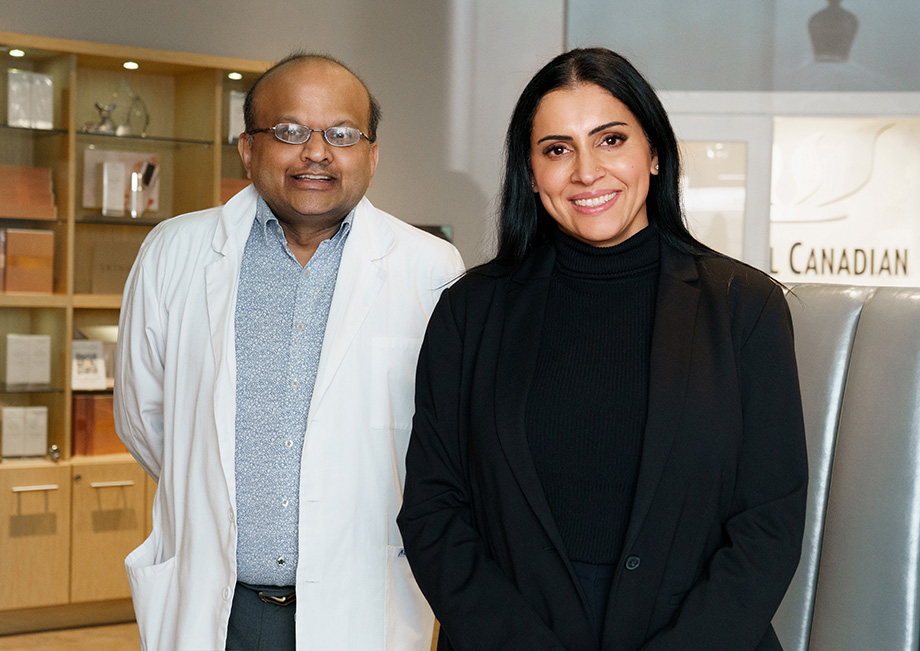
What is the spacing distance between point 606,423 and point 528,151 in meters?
0.51

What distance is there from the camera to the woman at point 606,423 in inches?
55.7

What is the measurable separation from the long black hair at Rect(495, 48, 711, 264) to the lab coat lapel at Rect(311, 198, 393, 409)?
1.13 feet

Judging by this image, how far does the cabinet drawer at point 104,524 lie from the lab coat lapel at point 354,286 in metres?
2.76

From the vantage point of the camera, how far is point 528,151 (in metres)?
1.70

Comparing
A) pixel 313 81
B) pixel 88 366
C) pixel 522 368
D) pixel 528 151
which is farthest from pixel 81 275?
pixel 522 368

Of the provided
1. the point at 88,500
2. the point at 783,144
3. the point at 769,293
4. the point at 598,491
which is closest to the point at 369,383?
the point at 598,491

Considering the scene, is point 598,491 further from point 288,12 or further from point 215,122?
point 288,12

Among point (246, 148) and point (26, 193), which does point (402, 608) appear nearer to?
point (246, 148)

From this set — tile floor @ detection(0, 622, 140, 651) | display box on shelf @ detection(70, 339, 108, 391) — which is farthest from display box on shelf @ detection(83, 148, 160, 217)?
tile floor @ detection(0, 622, 140, 651)

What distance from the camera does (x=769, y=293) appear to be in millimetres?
1492

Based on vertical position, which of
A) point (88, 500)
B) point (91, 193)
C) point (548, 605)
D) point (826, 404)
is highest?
point (91, 193)

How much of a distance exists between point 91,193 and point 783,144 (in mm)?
3144

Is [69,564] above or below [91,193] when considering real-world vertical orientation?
below

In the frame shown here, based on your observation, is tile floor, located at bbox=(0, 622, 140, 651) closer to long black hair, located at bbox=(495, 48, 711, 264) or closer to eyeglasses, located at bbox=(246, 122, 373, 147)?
eyeglasses, located at bbox=(246, 122, 373, 147)
